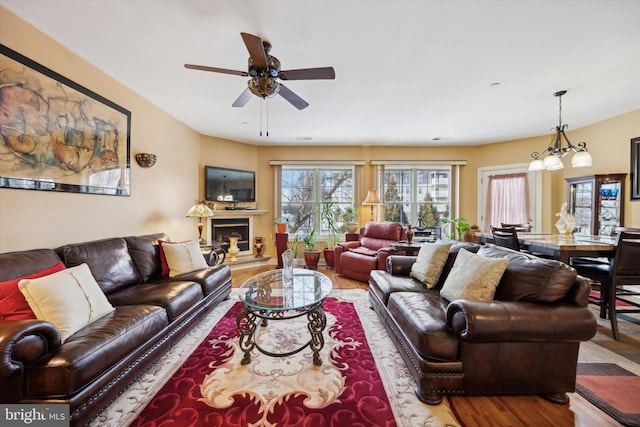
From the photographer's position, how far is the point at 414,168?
5.92 metres

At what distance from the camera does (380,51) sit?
7.82 ft

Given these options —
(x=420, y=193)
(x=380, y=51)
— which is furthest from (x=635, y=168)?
(x=380, y=51)

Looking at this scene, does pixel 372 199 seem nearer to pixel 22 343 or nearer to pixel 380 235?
pixel 380 235

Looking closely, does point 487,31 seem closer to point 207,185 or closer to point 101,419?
point 101,419

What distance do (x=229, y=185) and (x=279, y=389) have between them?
170 inches

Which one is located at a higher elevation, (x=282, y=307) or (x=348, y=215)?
(x=348, y=215)

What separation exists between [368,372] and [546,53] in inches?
129

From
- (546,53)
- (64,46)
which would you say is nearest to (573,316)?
(546,53)

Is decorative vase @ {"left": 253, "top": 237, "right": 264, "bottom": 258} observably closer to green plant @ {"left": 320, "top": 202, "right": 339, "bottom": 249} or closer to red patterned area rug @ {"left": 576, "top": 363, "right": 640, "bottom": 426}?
green plant @ {"left": 320, "top": 202, "right": 339, "bottom": 249}

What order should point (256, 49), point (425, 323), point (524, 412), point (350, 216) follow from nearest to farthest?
point (524, 412)
point (425, 323)
point (256, 49)
point (350, 216)

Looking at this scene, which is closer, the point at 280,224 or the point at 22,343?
the point at 22,343

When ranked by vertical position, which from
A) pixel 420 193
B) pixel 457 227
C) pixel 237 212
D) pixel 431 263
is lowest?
pixel 431 263

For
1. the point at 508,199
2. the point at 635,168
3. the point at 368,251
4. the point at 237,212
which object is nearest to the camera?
the point at 635,168

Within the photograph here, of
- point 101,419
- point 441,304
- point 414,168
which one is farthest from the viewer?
point 414,168
